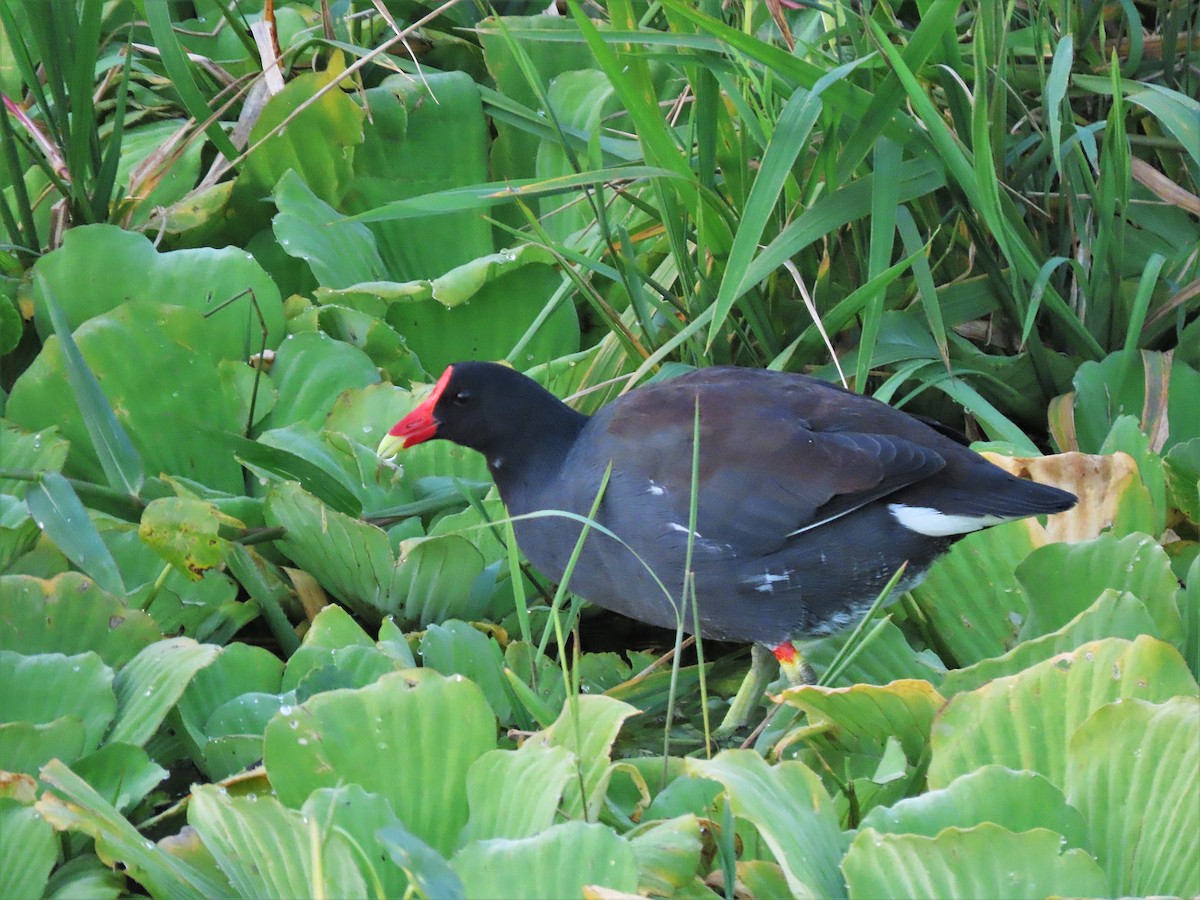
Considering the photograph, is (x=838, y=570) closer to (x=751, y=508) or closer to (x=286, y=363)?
(x=751, y=508)

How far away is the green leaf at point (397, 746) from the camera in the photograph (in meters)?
1.21

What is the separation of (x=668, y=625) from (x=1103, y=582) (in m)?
0.50

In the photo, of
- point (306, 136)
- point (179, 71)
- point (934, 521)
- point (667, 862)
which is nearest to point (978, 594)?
point (934, 521)

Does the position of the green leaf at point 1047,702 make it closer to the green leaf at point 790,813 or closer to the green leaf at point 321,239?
the green leaf at point 790,813

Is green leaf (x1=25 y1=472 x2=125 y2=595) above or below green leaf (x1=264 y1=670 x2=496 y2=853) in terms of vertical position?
above

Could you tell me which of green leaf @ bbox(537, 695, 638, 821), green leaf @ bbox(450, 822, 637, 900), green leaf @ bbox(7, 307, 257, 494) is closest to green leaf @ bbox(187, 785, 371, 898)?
green leaf @ bbox(450, 822, 637, 900)

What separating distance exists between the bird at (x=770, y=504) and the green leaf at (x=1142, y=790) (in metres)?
0.45

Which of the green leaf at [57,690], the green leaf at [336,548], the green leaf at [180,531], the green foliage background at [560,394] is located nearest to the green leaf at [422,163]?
the green foliage background at [560,394]

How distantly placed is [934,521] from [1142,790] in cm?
55

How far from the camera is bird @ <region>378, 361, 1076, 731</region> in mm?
1617

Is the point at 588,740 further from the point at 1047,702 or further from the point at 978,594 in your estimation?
the point at 978,594

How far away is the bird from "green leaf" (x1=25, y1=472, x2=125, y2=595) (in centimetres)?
46

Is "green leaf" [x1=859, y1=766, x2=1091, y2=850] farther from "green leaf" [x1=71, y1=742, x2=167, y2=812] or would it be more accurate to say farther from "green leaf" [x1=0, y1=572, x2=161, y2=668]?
"green leaf" [x1=0, y1=572, x2=161, y2=668]

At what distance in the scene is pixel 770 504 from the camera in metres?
1.62
